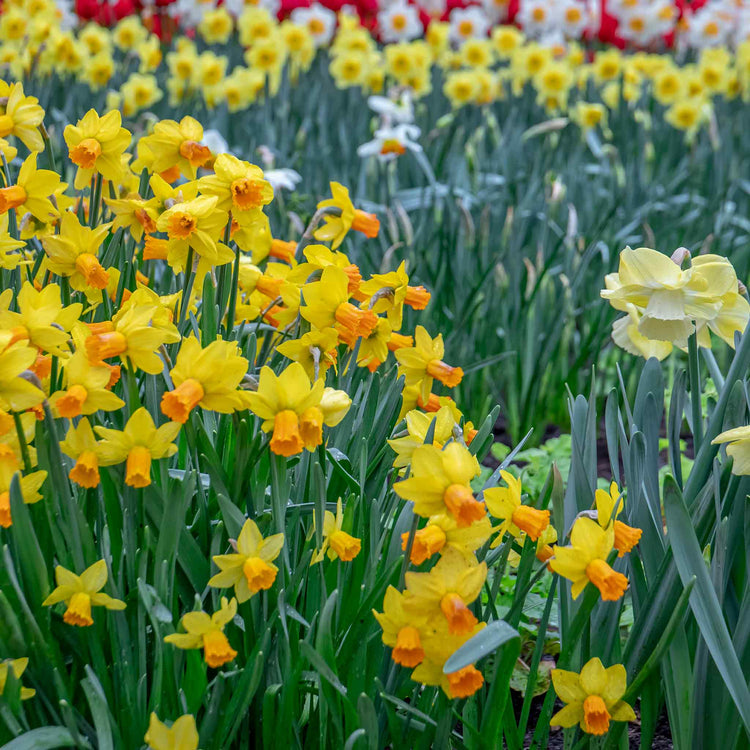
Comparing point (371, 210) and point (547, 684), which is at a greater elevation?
point (371, 210)

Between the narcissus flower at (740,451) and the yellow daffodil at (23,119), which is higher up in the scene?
the yellow daffodil at (23,119)

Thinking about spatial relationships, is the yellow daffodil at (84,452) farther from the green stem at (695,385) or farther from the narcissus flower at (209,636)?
the green stem at (695,385)

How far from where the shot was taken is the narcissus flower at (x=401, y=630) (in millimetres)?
970

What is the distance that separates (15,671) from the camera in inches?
38.9

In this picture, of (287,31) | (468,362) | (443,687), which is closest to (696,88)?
(287,31)

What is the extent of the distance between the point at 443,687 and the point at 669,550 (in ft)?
1.09

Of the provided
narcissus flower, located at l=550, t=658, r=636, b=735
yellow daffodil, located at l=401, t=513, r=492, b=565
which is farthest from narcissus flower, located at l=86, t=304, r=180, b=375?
narcissus flower, located at l=550, t=658, r=636, b=735

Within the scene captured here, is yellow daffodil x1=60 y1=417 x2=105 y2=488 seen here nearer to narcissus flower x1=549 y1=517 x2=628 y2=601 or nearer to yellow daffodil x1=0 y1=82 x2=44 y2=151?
narcissus flower x1=549 y1=517 x2=628 y2=601

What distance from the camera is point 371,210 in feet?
10.5

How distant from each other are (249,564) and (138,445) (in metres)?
0.17

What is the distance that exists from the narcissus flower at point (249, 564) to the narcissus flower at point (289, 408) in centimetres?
9

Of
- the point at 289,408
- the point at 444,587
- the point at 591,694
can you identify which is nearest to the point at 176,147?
the point at 289,408

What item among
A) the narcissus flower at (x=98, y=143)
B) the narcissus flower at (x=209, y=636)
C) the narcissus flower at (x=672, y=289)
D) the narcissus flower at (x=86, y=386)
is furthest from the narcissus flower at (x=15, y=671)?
the narcissus flower at (x=672, y=289)

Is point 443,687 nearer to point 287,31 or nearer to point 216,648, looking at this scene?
point 216,648
